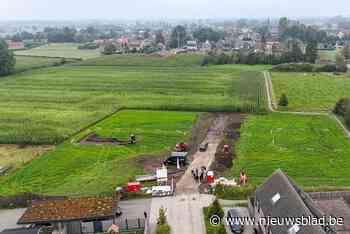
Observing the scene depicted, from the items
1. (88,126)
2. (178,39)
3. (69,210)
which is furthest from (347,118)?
(178,39)

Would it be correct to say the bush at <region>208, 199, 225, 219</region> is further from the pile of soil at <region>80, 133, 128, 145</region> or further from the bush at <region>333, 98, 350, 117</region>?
the bush at <region>333, 98, 350, 117</region>

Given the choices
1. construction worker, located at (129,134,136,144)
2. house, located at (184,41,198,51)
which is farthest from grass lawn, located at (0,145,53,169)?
house, located at (184,41,198,51)

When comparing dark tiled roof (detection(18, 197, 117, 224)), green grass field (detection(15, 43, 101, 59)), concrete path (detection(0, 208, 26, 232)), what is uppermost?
green grass field (detection(15, 43, 101, 59))

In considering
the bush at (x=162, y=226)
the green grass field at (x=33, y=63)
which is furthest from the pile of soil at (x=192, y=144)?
the green grass field at (x=33, y=63)

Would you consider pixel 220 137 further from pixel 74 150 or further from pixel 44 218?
pixel 44 218

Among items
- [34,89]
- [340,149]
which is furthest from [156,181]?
[34,89]

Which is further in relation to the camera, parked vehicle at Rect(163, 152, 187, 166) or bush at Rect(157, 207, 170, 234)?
parked vehicle at Rect(163, 152, 187, 166)
